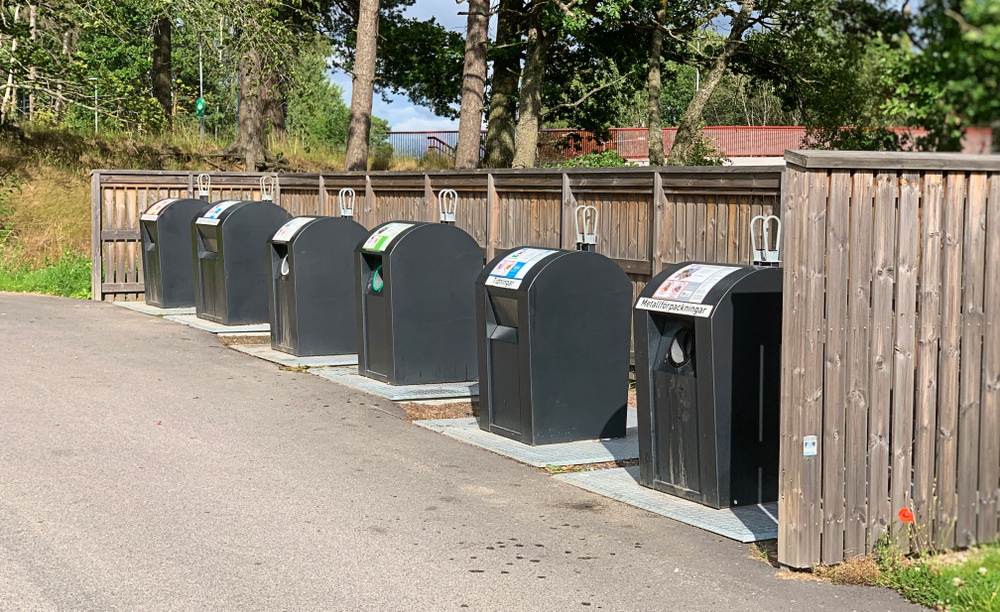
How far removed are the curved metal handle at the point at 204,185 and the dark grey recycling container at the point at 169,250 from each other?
848 millimetres

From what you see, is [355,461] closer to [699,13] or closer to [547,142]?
[699,13]

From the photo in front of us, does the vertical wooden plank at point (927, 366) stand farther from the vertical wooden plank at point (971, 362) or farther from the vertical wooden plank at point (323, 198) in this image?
the vertical wooden plank at point (323, 198)

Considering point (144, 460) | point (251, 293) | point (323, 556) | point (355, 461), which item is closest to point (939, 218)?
point (323, 556)

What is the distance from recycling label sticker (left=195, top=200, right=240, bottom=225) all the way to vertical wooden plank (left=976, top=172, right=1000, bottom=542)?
972cm

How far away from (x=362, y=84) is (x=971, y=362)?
1655cm

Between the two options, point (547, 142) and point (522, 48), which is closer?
point (522, 48)

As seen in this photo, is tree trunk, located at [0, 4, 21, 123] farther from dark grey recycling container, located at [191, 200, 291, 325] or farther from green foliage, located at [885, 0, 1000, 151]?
green foliage, located at [885, 0, 1000, 151]

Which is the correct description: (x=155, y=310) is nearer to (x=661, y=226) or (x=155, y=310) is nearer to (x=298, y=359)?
(x=298, y=359)

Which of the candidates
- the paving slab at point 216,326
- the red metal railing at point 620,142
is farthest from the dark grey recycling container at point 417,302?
the red metal railing at point 620,142

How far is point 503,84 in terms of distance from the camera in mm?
29391

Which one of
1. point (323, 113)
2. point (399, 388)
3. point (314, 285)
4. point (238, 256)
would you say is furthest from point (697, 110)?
point (323, 113)

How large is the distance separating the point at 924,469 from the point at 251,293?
9705mm

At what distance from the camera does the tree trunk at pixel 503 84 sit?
28125 millimetres

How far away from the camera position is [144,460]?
720 centimetres
